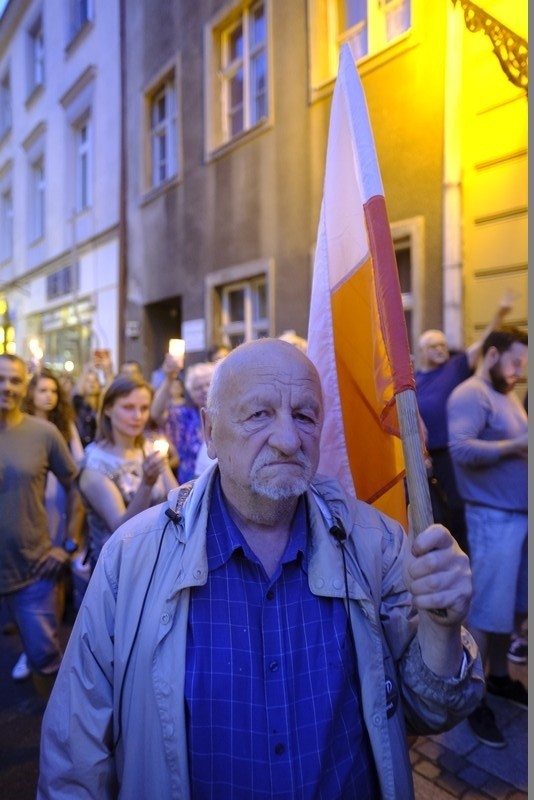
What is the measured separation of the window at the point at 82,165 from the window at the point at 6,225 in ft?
18.8

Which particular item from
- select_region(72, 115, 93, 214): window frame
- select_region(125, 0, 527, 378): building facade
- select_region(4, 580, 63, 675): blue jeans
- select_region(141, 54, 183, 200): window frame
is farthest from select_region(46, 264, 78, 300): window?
select_region(4, 580, 63, 675): blue jeans

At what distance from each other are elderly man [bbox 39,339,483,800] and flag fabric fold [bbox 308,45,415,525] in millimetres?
311

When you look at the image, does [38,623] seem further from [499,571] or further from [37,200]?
[37,200]

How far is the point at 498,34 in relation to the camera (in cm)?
233

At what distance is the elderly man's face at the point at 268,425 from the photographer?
4.55 feet

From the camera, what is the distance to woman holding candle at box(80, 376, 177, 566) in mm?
2420

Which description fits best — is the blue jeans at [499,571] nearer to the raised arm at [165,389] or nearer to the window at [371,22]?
the raised arm at [165,389]

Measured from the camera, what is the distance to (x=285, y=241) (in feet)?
23.0

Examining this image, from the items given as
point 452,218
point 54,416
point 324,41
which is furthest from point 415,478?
point 324,41

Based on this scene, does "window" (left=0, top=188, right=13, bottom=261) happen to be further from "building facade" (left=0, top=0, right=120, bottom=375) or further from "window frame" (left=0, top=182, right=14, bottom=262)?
"building facade" (left=0, top=0, right=120, bottom=375)

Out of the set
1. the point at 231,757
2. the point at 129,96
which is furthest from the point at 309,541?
the point at 129,96

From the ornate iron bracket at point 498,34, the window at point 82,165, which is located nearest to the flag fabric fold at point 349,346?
the ornate iron bracket at point 498,34

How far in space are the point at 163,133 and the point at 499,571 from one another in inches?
371

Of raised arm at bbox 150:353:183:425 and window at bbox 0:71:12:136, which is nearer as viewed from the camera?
raised arm at bbox 150:353:183:425
